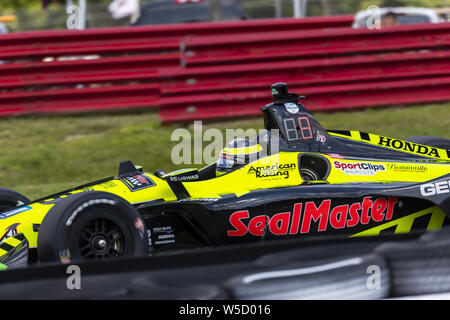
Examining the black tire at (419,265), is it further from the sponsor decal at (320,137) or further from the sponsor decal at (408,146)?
the sponsor decal at (408,146)

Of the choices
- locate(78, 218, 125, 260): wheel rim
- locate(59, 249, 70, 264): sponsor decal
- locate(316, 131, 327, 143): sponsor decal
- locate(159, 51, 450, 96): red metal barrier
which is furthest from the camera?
locate(159, 51, 450, 96): red metal barrier

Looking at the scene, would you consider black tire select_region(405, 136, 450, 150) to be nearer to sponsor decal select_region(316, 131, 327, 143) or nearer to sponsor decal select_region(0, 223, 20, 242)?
sponsor decal select_region(316, 131, 327, 143)

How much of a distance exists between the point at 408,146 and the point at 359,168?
26.5 inches

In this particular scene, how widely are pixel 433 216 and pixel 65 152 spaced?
514 cm

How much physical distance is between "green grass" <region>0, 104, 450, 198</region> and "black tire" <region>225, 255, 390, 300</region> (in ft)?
14.7

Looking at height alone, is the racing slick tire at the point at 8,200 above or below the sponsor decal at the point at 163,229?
above

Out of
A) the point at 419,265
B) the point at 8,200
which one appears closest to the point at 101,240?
the point at 8,200

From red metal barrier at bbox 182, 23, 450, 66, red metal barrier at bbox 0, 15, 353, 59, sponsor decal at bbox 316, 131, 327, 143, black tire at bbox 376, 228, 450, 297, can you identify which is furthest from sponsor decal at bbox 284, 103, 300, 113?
red metal barrier at bbox 0, 15, 353, 59

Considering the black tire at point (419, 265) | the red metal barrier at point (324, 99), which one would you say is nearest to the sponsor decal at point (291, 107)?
the black tire at point (419, 265)

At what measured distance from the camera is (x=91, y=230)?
166 inches

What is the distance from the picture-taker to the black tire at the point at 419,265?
3398 millimetres

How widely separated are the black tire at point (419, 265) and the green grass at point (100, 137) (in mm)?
4704

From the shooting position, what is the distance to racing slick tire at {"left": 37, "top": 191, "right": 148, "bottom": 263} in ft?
13.1
